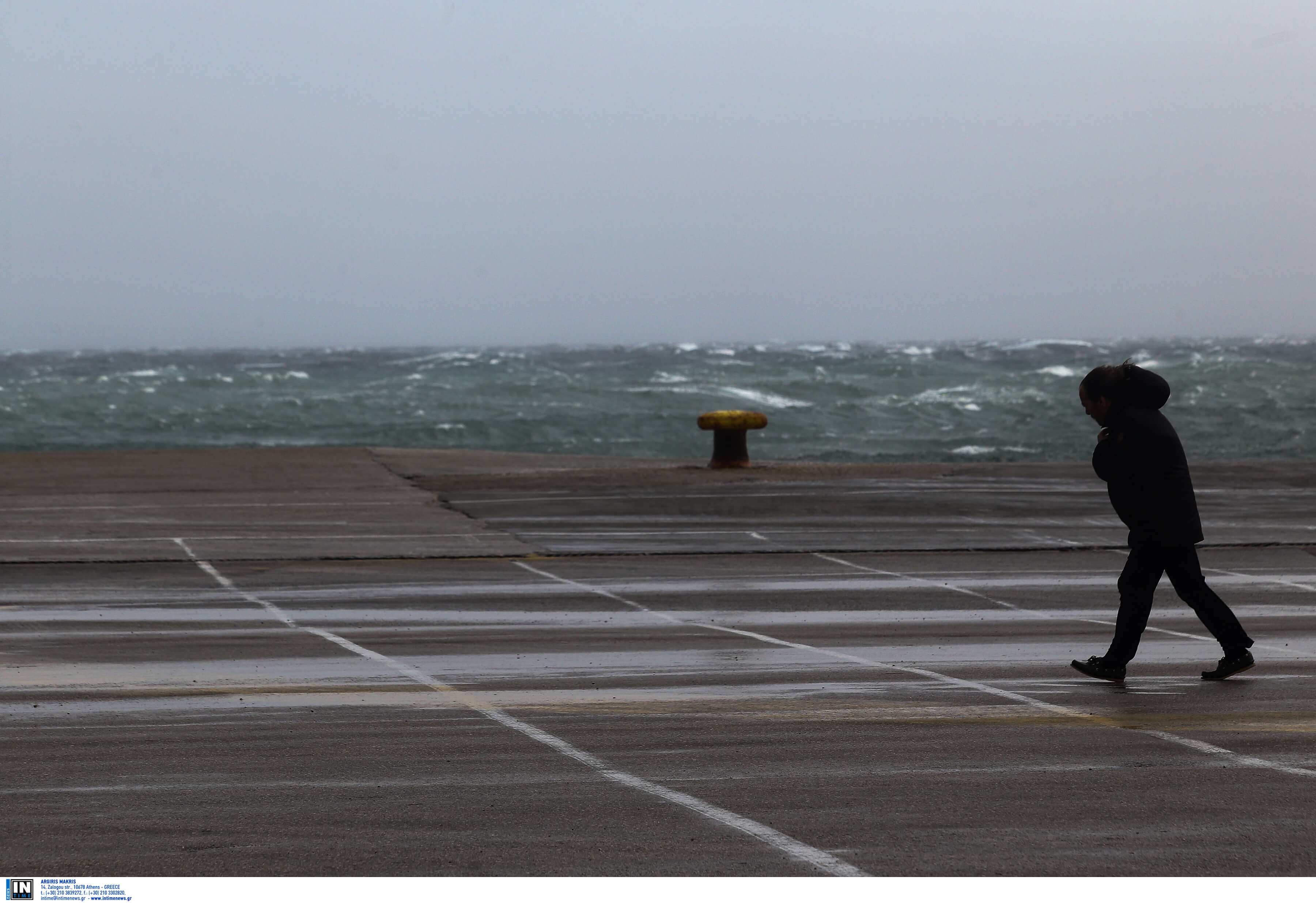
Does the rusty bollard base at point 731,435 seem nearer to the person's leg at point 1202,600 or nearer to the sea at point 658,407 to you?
the person's leg at point 1202,600

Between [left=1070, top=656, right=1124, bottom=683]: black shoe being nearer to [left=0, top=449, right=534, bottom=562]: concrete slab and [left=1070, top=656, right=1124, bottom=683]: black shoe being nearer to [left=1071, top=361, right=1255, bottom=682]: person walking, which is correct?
[left=1071, top=361, right=1255, bottom=682]: person walking

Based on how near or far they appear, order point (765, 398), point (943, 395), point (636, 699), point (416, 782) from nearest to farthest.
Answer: point (416, 782) < point (636, 699) < point (765, 398) < point (943, 395)

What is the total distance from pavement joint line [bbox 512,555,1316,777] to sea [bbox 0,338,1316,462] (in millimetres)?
25647

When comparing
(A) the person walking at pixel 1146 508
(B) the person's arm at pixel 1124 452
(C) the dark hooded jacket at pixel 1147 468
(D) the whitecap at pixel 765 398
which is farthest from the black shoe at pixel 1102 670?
(D) the whitecap at pixel 765 398

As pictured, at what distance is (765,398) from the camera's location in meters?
65.8

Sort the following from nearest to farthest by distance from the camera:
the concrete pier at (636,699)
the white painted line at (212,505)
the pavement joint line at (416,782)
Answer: the concrete pier at (636,699) < the pavement joint line at (416,782) < the white painted line at (212,505)

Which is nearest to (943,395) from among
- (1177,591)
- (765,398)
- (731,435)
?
(765,398)

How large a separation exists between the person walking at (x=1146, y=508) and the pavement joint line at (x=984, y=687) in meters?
0.67

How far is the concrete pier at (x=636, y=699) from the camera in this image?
543cm

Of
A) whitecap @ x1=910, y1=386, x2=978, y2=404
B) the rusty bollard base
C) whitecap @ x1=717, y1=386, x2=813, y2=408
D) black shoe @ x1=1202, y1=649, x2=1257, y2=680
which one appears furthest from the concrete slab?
whitecap @ x1=910, y1=386, x2=978, y2=404

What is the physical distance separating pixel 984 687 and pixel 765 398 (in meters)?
57.7

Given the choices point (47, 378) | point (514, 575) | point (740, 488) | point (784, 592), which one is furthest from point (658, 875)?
point (47, 378)

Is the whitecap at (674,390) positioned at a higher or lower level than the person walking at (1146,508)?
lower

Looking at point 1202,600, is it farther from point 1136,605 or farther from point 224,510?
point 224,510
